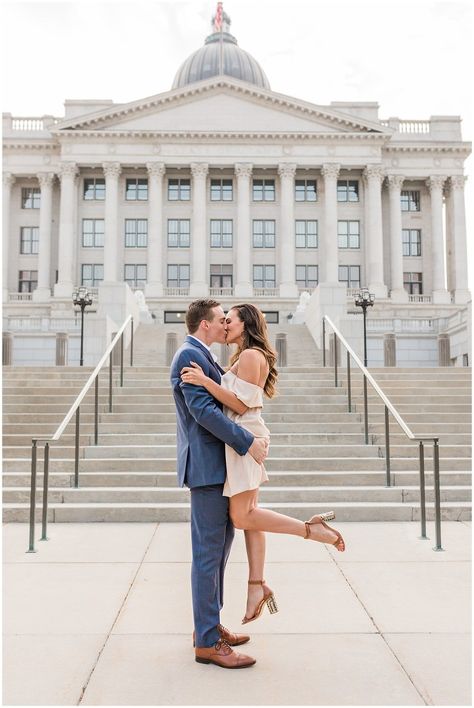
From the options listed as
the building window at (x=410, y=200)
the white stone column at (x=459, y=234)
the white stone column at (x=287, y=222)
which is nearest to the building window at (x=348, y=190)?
the building window at (x=410, y=200)

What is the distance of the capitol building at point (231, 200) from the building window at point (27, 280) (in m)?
0.17

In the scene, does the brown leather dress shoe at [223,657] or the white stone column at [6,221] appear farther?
the white stone column at [6,221]

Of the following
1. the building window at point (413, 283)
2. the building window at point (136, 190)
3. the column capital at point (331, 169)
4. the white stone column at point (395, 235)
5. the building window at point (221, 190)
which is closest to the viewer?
the column capital at point (331, 169)

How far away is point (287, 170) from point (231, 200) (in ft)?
17.5

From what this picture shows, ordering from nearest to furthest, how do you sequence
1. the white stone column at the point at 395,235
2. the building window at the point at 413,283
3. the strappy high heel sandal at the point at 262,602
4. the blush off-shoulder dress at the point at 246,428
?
the blush off-shoulder dress at the point at 246,428
the strappy high heel sandal at the point at 262,602
the white stone column at the point at 395,235
the building window at the point at 413,283

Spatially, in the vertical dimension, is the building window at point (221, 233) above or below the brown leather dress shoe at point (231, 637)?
above

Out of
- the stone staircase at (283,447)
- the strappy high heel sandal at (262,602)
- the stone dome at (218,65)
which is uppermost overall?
the stone dome at (218,65)

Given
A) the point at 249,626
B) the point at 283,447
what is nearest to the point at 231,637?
the point at 249,626

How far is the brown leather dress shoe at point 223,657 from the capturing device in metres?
3.82

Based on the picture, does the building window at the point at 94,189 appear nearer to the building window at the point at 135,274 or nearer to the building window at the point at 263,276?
the building window at the point at 135,274

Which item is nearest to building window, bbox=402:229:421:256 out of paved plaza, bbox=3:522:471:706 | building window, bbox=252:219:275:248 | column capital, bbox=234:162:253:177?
building window, bbox=252:219:275:248

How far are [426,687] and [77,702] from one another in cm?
190

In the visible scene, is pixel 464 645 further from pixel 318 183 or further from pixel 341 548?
pixel 318 183

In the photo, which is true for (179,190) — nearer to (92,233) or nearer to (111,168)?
(111,168)
